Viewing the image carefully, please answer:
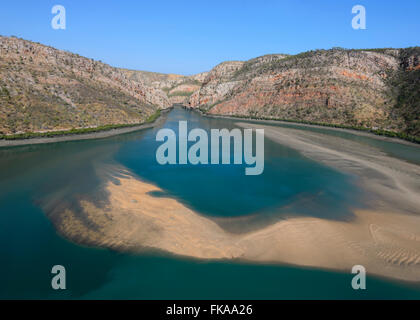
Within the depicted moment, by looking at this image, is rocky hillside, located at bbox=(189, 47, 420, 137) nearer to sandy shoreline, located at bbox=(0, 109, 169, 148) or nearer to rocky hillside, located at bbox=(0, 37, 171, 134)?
rocky hillside, located at bbox=(0, 37, 171, 134)

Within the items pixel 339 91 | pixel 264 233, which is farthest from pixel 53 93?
pixel 339 91

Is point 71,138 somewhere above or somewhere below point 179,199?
above

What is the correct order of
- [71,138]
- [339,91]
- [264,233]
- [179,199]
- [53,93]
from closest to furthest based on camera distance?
[264,233]
[179,199]
[71,138]
[53,93]
[339,91]

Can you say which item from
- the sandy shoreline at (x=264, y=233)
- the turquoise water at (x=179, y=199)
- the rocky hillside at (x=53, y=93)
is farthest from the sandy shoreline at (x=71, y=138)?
the sandy shoreline at (x=264, y=233)

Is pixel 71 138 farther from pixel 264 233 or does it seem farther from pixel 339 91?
pixel 339 91

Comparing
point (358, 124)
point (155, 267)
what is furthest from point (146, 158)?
point (358, 124)

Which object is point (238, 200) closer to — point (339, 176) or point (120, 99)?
point (339, 176)

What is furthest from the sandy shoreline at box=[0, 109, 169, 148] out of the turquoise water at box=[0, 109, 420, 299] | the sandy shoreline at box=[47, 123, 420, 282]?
the sandy shoreline at box=[47, 123, 420, 282]
